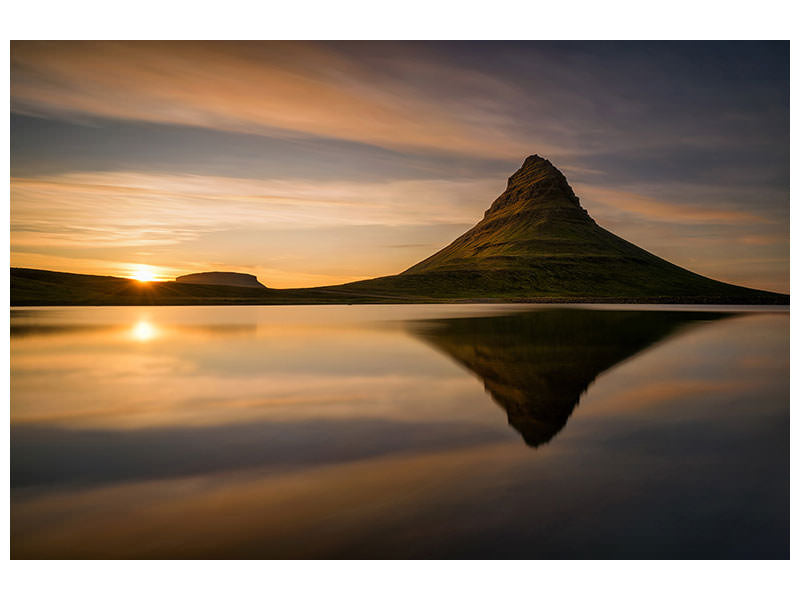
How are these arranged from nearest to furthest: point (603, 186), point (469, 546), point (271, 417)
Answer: point (469, 546), point (271, 417), point (603, 186)

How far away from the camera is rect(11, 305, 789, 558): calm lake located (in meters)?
5.49

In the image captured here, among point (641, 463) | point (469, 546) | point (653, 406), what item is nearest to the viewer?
point (469, 546)

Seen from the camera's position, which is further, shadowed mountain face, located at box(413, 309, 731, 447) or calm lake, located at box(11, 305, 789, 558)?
shadowed mountain face, located at box(413, 309, 731, 447)

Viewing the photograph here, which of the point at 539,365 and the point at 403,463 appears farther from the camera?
the point at 539,365

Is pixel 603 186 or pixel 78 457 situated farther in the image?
pixel 603 186

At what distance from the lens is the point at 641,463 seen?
7.56 meters

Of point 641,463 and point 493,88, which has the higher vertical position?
point 493,88

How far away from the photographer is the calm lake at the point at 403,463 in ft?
18.0

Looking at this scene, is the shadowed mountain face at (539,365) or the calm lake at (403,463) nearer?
the calm lake at (403,463)

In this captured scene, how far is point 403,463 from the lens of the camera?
24.7 feet
